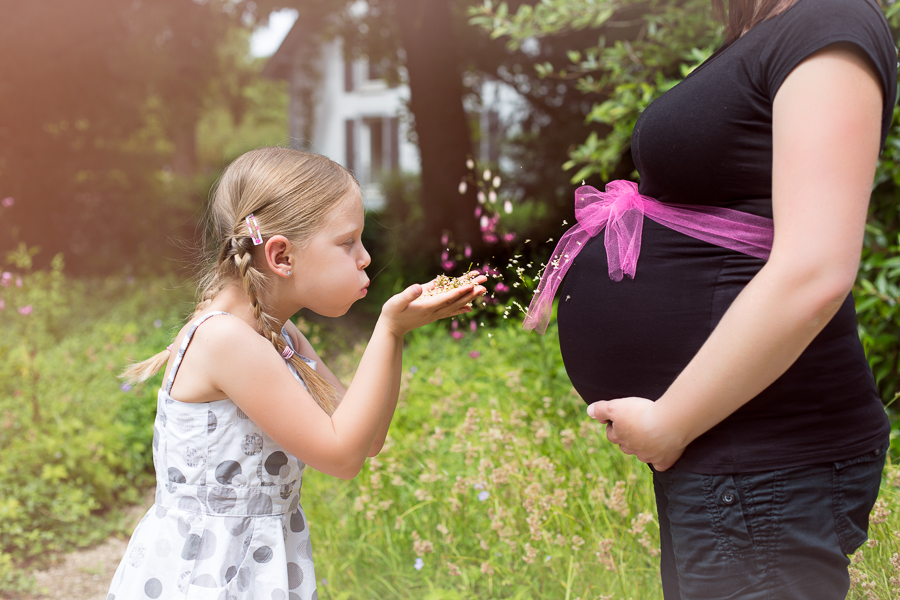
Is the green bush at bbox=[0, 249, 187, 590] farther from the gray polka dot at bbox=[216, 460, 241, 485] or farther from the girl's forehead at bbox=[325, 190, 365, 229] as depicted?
the girl's forehead at bbox=[325, 190, 365, 229]

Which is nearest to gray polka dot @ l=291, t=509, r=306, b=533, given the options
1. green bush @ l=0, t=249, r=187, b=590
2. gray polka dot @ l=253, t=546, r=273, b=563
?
gray polka dot @ l=253, t=546, r=273, b=563

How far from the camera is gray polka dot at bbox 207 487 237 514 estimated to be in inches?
54.3

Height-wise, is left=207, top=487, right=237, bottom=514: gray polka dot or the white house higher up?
left=207, top=487, right=237, bottom=514: gray polka dot

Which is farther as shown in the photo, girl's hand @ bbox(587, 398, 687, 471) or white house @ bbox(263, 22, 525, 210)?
white house @ bbox(263, 22, 525, 210)

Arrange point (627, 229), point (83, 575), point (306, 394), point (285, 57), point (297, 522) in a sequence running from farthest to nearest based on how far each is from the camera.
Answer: point (285, 57)
point (83, 575)
point (297, 522)
point (306, 394)
point (627, 229)

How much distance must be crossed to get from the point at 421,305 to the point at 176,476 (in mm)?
677

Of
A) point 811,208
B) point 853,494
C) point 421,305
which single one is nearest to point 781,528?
point 853,494

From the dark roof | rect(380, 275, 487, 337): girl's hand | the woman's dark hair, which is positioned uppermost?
the woman's dark hair

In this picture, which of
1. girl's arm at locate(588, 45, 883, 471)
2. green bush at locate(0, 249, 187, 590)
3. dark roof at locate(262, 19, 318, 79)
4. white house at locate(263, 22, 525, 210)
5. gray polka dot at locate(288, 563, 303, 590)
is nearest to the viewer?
girl's arm at locate(588, 45, 883, 471)

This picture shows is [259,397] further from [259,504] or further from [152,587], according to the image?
[152,587]

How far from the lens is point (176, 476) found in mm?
1410

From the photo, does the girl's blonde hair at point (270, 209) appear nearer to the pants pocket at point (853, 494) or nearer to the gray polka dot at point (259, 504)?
the gray polka dot at point (259, 504)

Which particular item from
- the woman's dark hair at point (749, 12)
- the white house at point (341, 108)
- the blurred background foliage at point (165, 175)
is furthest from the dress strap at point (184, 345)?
the white house at point (341, 108)

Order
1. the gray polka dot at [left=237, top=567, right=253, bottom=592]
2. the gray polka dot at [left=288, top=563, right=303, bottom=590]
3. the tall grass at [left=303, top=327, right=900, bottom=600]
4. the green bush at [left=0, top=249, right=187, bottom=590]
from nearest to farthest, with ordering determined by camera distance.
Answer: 1. the gray polka dot at [left=237, top=567, right=253, bottom=592]
2. the gray polka dot at [left=288, top=563, right=303, bottom=590]
3. the tall grass at [left=303, top=327, right=900, bottom=600]
4. the green bush at [left=0, top=249, right=187, bottom=590]
